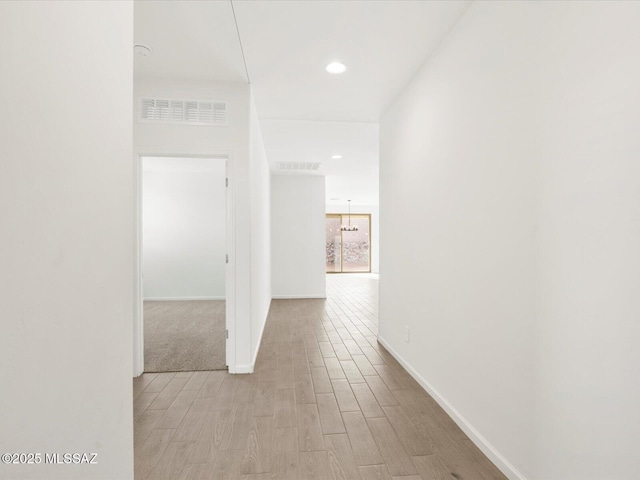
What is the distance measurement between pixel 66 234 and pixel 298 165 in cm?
603

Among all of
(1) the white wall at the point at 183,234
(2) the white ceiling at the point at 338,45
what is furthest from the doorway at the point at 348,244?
(2) the white ceiling at the point at 338,45

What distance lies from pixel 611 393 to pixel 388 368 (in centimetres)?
213

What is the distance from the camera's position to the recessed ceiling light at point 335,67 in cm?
282

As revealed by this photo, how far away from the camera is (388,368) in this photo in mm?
3193

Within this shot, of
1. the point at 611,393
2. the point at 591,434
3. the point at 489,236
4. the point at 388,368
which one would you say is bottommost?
the point at 388,368

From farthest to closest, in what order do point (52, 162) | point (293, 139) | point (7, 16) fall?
point (293, 139), point (52, 162), point (7, 16)

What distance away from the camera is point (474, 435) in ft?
6.57

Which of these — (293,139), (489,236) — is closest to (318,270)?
(293,139)

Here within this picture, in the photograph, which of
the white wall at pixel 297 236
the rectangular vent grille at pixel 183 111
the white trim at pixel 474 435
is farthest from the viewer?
the white wall at pixel 297 236

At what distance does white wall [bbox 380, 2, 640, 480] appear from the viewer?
1188 millimetres

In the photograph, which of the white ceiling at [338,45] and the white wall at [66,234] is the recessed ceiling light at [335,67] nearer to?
the white ceiling at [338,45]

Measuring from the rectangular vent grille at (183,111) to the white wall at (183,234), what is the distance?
403 centimetres

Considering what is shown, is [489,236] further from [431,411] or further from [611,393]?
[431,411]

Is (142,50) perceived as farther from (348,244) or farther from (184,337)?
(348,244)
